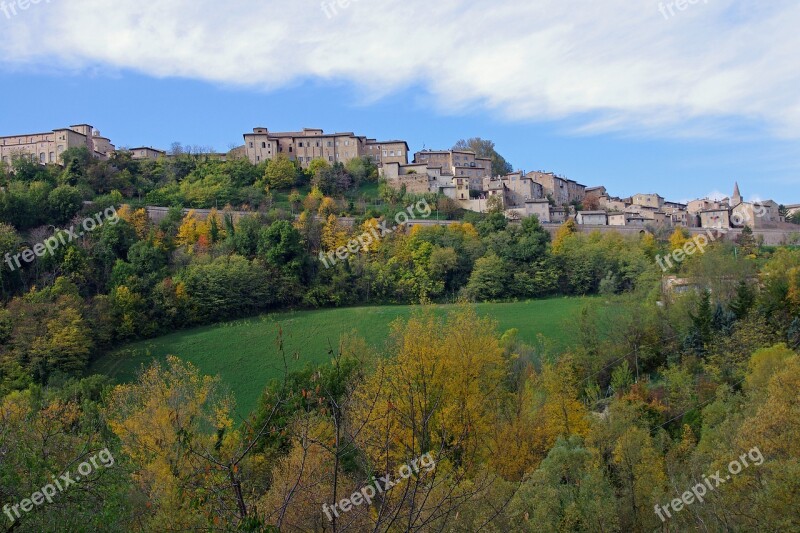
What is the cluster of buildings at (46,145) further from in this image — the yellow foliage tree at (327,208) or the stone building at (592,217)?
the stone building at (592,217)

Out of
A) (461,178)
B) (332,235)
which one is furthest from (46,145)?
(461,178)

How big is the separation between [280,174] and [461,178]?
54.7ft

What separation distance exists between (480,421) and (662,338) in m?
18.4

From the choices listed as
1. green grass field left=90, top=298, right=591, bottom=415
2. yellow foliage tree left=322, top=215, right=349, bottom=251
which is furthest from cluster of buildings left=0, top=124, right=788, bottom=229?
green grass field left=90, top=298, right=591, bottom=415

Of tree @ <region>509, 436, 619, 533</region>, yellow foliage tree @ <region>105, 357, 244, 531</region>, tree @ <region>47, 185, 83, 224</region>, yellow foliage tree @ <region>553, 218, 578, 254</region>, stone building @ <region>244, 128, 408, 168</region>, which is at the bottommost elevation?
tree @ <region>509, 436, 619, 533</region>

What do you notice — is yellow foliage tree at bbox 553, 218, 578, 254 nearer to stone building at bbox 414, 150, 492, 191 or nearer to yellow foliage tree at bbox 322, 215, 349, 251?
stone building at bbox 414, 150, 492, 191

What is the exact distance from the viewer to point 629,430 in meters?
18.8

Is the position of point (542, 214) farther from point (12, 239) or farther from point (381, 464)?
point (381, 464)

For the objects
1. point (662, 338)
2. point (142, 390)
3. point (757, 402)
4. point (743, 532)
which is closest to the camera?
point (743, 532)

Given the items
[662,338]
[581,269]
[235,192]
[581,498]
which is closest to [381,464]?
[581,498]

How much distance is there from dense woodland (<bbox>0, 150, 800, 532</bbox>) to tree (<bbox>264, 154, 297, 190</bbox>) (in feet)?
1.63

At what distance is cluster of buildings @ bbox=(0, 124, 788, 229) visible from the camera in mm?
67875

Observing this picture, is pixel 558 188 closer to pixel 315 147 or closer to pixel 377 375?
pixel 315 147

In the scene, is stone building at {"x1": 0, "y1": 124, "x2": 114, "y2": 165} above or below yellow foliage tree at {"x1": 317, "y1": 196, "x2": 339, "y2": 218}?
above
